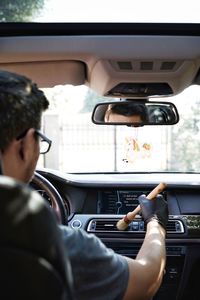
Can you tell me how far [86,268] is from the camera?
1621mm

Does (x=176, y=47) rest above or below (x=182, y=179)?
above

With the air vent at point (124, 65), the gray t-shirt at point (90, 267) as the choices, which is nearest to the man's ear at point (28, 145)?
the gray t-shirt at point (90, 267)

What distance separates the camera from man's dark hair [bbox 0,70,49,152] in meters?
1.40

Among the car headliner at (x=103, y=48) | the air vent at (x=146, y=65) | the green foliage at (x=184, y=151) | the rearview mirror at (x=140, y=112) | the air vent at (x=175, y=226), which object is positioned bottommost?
Result: the air vent at (x=175, y=226)

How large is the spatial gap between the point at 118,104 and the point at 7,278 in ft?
8.63

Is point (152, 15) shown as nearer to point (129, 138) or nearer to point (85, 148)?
point (129, 138)

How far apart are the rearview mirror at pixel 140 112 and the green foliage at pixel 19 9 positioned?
3.57ft

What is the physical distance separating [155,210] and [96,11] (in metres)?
1.05

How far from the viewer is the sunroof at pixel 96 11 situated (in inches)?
106

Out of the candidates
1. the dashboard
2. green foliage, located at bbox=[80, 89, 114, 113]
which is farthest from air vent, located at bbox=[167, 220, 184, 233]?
green foliage, located at bbox=[80, 89, 114, 113]

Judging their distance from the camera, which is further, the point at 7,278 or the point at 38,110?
the point at 38,110

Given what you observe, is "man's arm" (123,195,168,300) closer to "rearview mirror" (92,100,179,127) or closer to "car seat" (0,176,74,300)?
"car seat" (0,176,74,300)

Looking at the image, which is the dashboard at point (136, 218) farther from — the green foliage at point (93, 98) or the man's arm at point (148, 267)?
the man's arm at point (148, 267)

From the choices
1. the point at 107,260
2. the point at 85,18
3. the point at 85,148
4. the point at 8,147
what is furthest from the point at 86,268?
the point at 85,148
